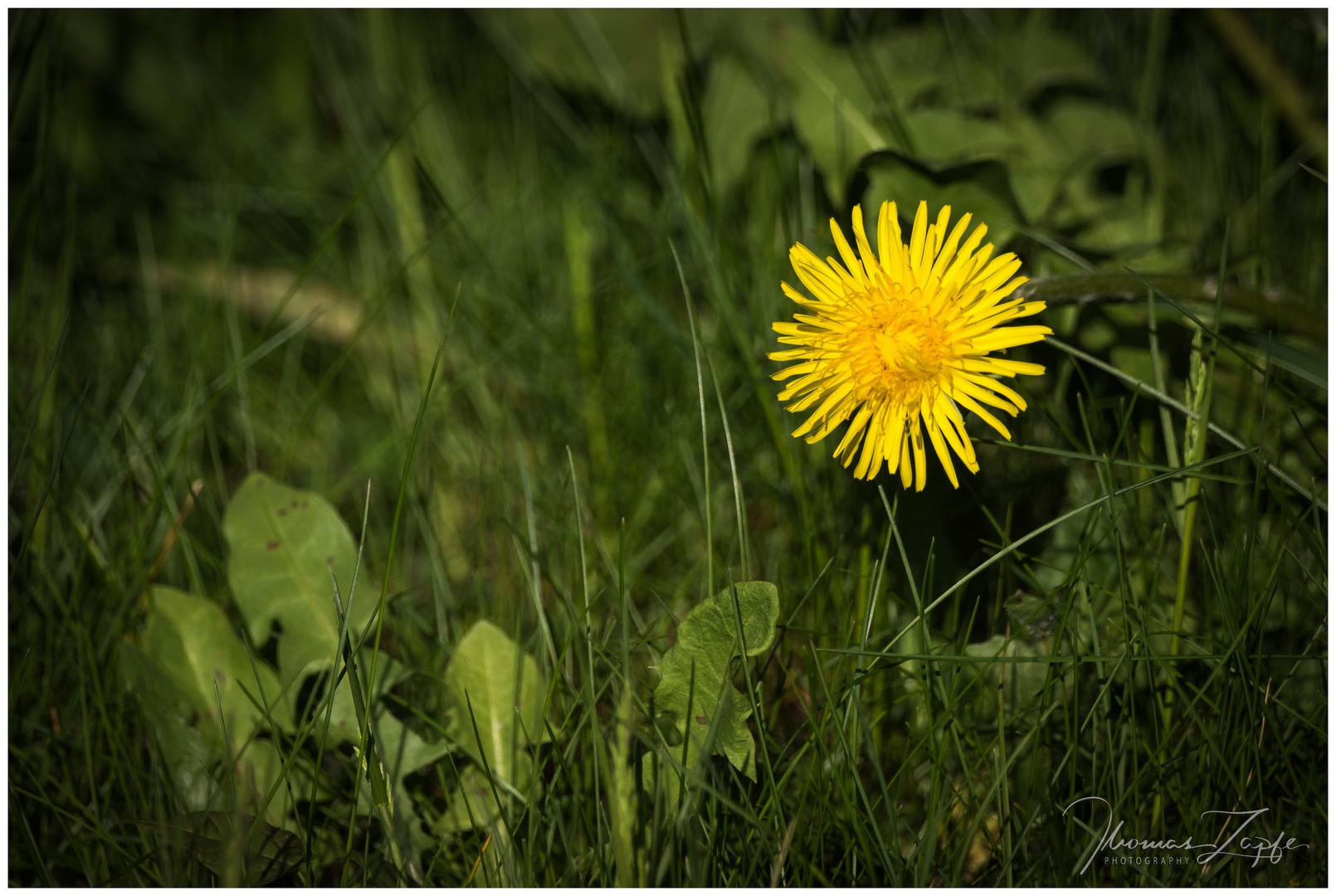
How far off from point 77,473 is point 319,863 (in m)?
0.99

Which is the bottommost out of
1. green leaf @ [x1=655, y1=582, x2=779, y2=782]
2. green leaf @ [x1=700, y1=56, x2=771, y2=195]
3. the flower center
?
green leaf @ [x1=655, y1=582, x2=779, y2=782]

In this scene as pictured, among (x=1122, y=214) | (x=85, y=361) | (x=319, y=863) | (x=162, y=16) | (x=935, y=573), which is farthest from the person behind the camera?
(x=162, y=16)

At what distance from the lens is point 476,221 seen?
2146 mm

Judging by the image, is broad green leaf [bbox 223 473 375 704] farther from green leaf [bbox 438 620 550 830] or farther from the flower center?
the flower center

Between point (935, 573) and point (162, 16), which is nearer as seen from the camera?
point (935, 573)

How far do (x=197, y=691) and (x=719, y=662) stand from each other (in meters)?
0.79

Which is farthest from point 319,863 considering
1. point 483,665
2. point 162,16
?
point 162,16

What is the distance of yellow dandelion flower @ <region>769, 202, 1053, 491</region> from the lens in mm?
1014

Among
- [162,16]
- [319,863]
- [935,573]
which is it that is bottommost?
[319,863]

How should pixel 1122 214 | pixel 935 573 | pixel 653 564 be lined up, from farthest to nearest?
pixel 1122 214, pixel 653 564, pixel 935 573

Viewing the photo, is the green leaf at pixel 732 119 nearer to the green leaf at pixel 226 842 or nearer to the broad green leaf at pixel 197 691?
the broad green leaf at pixel 197 691

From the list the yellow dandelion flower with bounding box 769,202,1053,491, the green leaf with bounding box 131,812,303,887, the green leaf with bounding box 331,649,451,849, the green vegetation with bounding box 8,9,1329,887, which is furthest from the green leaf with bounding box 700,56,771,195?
the green leaf with bounding box 131,812,303,887

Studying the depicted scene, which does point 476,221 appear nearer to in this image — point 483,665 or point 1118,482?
point 483,665

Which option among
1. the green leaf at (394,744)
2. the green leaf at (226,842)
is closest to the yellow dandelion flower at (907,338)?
the green leaf at (394,744)
